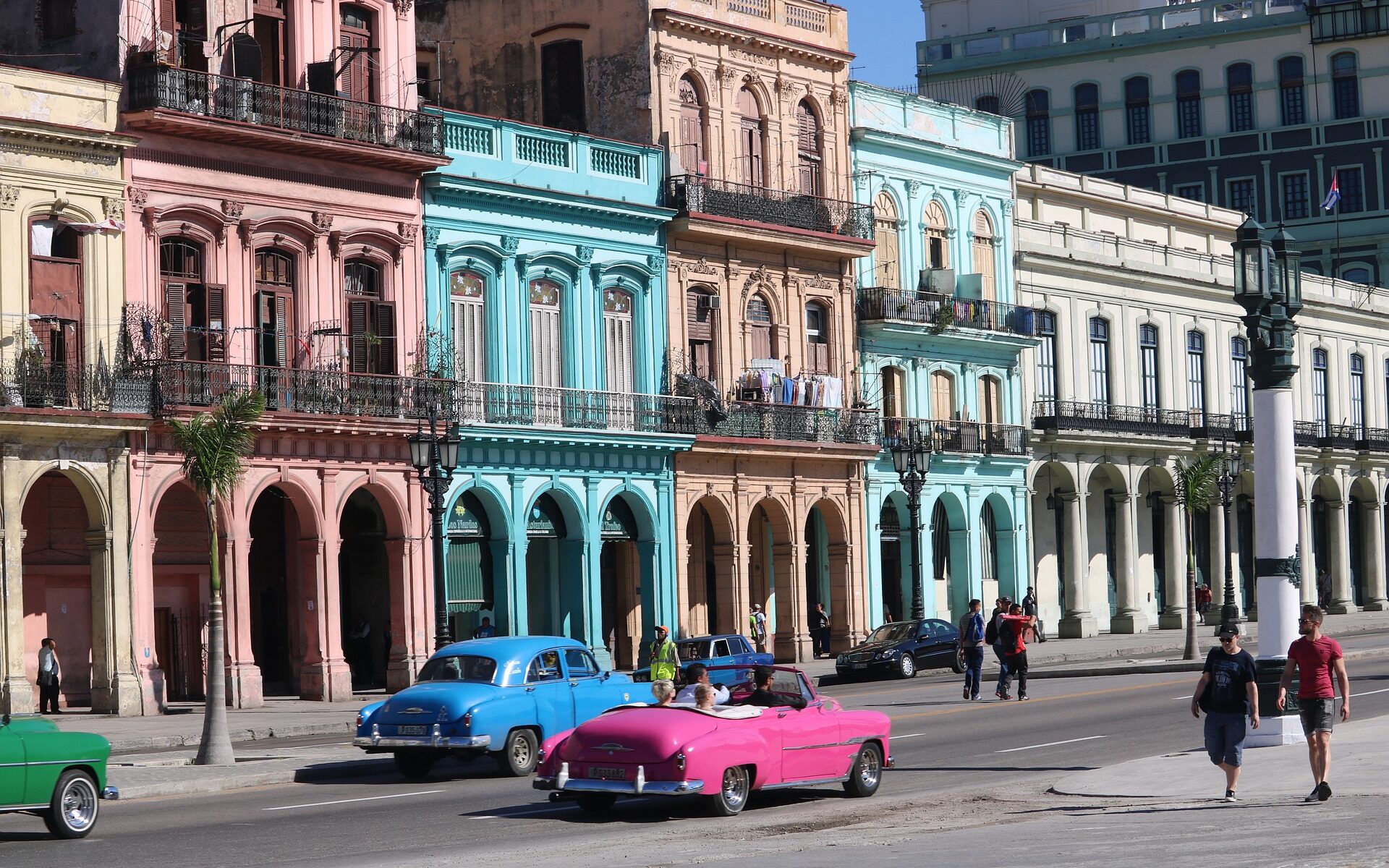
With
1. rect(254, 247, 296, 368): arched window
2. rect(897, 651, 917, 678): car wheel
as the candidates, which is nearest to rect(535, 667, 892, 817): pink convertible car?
rect(254, 247, 296, 368): arched window

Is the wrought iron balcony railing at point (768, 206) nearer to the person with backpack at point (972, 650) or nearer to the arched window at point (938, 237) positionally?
the arched window at point (938, 237)

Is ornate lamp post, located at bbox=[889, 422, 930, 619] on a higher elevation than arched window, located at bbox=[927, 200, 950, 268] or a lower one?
lower

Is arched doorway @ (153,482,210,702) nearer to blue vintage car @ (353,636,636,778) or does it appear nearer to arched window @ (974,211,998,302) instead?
blue vintage car @ (353,636,636,778)

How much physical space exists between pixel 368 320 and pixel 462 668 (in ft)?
54.1

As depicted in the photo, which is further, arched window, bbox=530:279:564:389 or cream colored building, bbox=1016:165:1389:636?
cream colored building, bbox=1016:165:1389:636

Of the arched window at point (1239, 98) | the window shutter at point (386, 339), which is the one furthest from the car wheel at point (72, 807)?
the arched window at point (1239, 98)

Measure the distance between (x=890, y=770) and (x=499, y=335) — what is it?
68.4 feet

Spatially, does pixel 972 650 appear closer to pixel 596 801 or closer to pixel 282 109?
pixel 282 109

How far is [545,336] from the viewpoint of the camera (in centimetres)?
4284

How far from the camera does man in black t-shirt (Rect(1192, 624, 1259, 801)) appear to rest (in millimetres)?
18000

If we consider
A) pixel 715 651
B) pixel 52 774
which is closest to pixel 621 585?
pixel 715 651

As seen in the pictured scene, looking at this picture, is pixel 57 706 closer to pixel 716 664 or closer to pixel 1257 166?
pixel 716 664

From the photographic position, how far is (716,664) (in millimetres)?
33094

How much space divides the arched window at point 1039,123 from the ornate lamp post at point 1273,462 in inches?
2346
